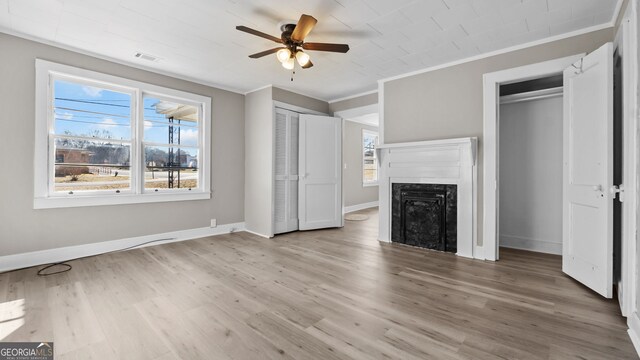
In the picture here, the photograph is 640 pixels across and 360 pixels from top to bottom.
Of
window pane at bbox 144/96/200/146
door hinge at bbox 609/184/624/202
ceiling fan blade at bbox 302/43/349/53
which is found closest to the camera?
door hinge at bbox 609/184/624/202

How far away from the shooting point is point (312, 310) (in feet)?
7.14

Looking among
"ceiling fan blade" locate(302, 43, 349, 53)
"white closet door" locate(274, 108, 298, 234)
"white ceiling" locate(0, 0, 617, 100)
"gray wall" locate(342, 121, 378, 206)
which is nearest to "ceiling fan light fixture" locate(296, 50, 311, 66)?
"ceiling fan blade" locate(302, 43, 349, 53)

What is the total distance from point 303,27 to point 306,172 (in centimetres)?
296

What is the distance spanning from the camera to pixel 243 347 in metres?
1.72

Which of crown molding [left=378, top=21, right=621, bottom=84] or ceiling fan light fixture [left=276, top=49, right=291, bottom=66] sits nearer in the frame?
ceiling fan light fixture [left=276, top=49, right=291, bottom=66]


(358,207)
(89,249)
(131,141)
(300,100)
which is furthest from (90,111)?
(358,207)

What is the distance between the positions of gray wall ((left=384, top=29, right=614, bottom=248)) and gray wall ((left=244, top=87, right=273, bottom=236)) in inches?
78.0

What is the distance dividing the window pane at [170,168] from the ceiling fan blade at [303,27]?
2.92 m

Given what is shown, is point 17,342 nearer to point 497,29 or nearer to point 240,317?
point 240,317

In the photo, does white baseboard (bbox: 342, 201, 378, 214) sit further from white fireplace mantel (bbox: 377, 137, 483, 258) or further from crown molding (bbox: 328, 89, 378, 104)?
white fireplace mantel (bbox: 377, 137, 483, 258)

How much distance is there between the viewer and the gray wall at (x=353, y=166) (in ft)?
25.1

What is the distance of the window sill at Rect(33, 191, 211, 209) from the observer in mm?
3252

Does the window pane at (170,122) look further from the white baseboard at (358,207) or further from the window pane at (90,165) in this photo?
the white baseboard at (358,207)

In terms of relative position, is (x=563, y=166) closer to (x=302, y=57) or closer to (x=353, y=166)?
(x=302, y=57)
